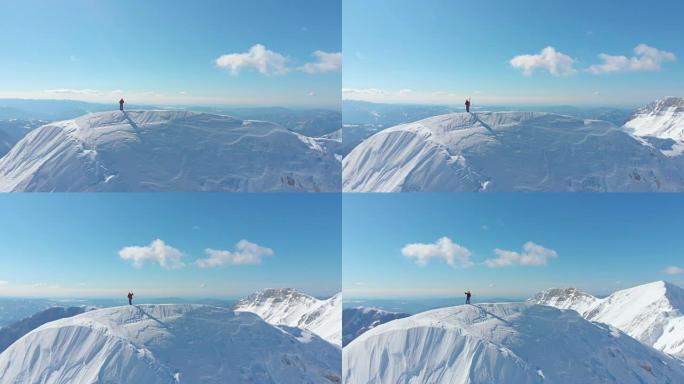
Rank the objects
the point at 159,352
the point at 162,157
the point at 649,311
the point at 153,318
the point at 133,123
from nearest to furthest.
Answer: the point at 159,352
the point at 153,318
the point at 162,157
the point at 133,123
the point at 649,311

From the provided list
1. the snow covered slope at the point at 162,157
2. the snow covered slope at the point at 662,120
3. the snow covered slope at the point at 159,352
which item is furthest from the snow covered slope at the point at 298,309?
the snow covered slope at the point at 662,120

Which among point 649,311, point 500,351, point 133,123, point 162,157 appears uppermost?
point 133,123

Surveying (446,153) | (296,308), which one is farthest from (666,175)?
(296,308)

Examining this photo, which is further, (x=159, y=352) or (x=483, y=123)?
(x=483, y=123)

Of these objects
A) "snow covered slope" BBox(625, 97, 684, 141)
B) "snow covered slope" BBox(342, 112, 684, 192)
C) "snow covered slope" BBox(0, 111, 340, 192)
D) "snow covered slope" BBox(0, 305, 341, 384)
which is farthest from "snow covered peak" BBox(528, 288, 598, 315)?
"snow covered slope" BBox(0, 305, 341, 384)

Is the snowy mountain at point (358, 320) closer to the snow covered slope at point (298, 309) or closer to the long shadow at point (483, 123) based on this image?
the snow covered slope at point (298, 309)

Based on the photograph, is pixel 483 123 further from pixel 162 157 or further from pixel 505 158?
pixel 162 157

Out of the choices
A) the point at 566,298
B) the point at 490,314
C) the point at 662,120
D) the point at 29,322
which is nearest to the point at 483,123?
the point at 490,314

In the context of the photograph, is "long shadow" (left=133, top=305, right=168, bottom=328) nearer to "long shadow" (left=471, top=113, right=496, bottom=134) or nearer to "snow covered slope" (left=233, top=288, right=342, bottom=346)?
"snow covered slope" (left=233, top=288, right=342, bottom=346)

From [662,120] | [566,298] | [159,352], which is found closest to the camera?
[159,352]
